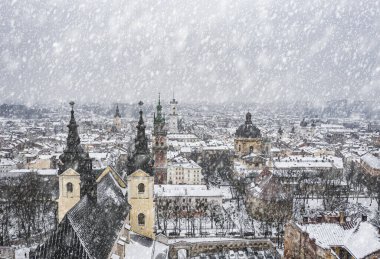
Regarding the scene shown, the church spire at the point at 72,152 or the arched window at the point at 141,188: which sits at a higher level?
the church spire at the point at 72,152

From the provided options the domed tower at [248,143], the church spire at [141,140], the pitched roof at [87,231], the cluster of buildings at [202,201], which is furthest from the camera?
the domed tower at [248,143]

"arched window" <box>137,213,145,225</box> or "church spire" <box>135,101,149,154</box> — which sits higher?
"church spire" <box>135,101,149,154</box>

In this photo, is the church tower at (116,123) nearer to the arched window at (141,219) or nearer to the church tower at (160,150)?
the church tower at (160,150)

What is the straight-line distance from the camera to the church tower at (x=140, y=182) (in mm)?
36562

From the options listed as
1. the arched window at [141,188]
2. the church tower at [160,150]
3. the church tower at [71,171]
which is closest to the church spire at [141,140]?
the arched window at [141,188]

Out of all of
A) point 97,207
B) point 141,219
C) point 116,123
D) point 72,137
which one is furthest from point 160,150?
point 116,123

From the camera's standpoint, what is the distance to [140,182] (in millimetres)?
36812

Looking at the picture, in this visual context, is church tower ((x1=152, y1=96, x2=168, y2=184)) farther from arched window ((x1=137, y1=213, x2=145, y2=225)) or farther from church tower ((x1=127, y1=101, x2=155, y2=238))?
church tower ((x1=127, y1=101, x2=155, y2=238))

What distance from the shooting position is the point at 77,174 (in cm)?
3444

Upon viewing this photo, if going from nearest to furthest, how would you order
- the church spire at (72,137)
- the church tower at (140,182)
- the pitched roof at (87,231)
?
the pitched roof at (87,231)
the church spire at (72,137)
the church tower at (140,182)

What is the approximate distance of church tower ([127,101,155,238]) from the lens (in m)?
36.6

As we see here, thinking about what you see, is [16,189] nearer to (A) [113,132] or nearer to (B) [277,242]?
(B) [277,242]

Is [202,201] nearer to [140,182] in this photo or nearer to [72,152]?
[140,182]

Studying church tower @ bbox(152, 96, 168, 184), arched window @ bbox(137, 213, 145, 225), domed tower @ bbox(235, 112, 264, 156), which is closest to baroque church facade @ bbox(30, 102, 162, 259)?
arched window @ bbox(137, 213, 145, 225)
